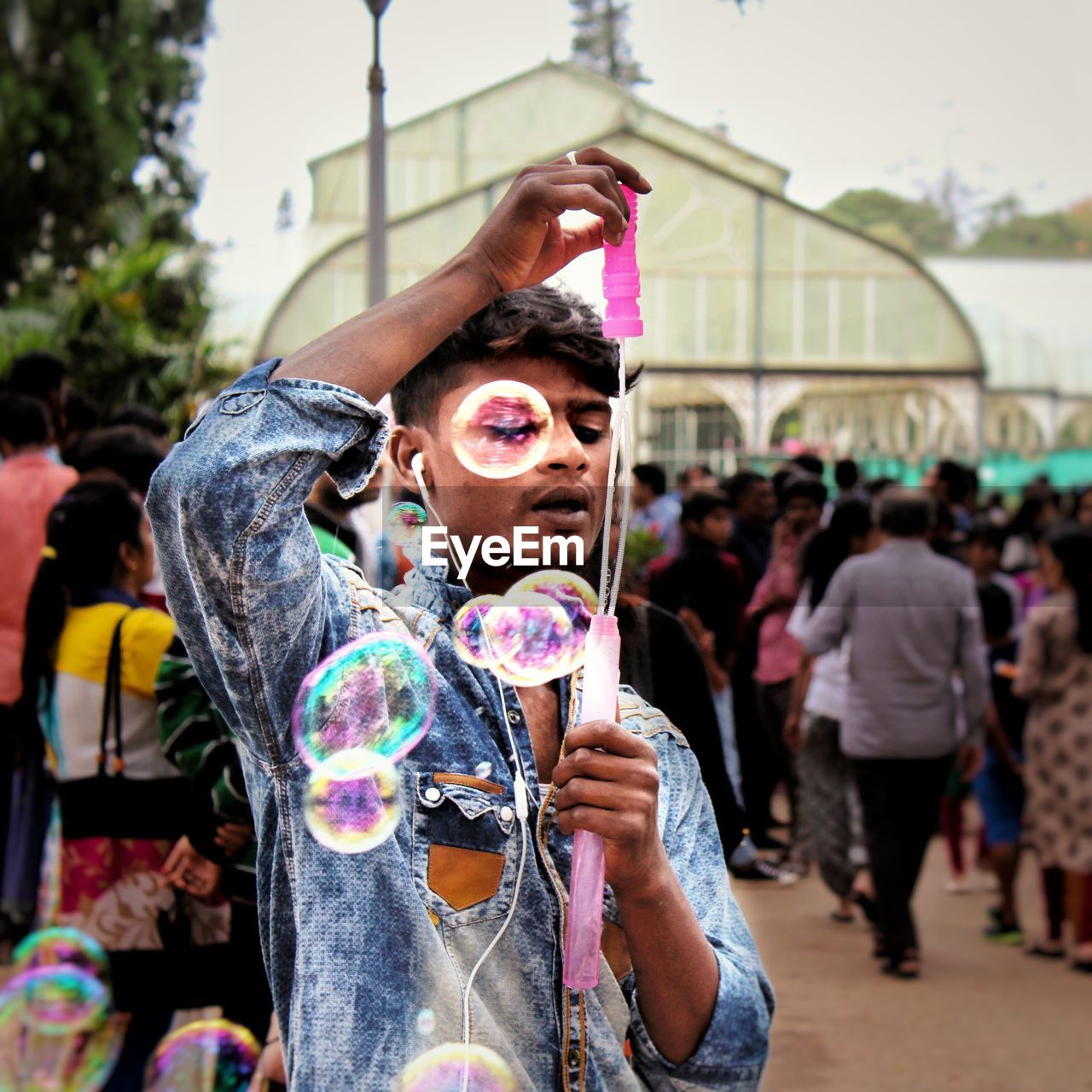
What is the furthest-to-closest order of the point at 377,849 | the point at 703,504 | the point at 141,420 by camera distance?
1. the point at 141,420
2. the point at 703,504
3. the point at 377,849

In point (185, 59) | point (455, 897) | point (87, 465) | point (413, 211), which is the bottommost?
point (455, 897)

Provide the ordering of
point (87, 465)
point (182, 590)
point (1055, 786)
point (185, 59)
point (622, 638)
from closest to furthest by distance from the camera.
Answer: point (182, 590)
point (622, 638)
point (87, 465)
point (1055, 786)
point (185, 59)

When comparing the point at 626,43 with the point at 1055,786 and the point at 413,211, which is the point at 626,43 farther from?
the point at 1055,786

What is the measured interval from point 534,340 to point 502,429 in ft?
0.40

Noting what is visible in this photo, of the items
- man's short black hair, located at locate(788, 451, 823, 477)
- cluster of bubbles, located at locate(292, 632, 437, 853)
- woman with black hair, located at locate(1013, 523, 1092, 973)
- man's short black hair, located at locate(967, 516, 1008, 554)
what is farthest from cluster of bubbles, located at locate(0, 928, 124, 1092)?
man's short black hair, located at locate(788, 451, 823, 477)

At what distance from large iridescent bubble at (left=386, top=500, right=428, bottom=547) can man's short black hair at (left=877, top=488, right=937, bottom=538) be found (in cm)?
402

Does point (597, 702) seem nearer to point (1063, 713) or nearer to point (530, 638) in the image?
A: point (530, 638)

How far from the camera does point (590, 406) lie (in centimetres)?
139

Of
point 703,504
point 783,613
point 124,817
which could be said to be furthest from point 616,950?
point 783,613

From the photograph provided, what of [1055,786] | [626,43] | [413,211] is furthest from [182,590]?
[1055,786]

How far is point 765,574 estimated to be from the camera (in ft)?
21.6

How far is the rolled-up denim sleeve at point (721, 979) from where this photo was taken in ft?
4.16

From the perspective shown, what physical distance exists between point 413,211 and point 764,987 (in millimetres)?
3666

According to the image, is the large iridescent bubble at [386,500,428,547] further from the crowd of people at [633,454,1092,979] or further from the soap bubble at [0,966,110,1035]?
the crowd of people at [633,454,1092,979]
